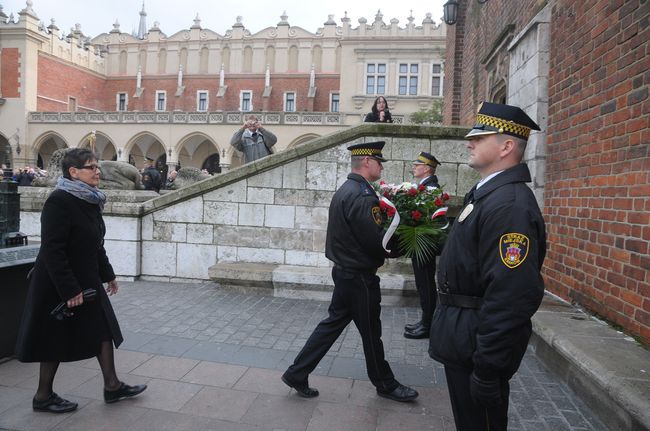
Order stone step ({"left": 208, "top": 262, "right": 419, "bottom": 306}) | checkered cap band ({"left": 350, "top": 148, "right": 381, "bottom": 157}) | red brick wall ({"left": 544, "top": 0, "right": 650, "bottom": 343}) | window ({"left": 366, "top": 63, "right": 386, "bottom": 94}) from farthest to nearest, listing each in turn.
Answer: window ({"left": 366, "top": 63, "right": 386, "bottom": 94}) → stone step ({"left": 208, "top": 262, "right": 419, "bottom": 306}) → checkered cap band ({"left": 350, "top": 148, "right": 381, "bottom": 157}) → red brick wall ({"left": 544, "top": 0, "right": 650, "bottom": 343})

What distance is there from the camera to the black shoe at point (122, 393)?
3.75 metres

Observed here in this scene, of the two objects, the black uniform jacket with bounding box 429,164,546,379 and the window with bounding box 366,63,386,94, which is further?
the window with bounding box 366,63,386,94

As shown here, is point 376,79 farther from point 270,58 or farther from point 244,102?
point 244,102

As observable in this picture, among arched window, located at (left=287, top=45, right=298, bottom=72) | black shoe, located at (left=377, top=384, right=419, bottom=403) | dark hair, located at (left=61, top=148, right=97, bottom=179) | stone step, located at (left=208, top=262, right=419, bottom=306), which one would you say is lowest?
black shoe, located at (left=377, top=384, right=419, bottom=403)

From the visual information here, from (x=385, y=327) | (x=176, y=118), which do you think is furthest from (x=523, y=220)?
(x=176, y=118)

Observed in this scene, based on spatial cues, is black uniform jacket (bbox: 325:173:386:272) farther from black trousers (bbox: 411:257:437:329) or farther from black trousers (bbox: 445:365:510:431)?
black trousers (bbox: 411:257:437:329)

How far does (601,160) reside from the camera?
467cm

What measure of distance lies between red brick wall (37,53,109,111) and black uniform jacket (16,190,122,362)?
5334cm

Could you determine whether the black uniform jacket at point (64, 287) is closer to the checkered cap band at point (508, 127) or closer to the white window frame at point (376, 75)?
the checkered cap band at point (508, 127)

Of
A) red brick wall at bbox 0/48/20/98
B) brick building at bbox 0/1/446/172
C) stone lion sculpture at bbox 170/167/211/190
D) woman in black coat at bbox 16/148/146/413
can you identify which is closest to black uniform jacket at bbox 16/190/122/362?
woman in black coat at bbox 16/148/146/413

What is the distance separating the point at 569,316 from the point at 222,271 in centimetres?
483

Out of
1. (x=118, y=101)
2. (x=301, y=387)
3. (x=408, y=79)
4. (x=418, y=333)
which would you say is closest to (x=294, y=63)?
(x=408, y=79)

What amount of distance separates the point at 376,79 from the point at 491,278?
4623 centimetres

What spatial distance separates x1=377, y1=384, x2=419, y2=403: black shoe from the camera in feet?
12.8
